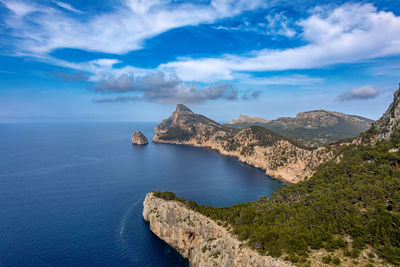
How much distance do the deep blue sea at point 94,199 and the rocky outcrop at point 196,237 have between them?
3.45 metres

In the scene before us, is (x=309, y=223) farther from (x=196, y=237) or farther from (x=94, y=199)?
(x=94, y=199)

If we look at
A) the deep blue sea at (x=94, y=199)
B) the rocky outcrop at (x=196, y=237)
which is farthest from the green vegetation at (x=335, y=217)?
the deep blue sea at (x=94, y=199)

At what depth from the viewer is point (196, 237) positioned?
183ft

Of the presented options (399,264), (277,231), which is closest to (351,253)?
(399,264)

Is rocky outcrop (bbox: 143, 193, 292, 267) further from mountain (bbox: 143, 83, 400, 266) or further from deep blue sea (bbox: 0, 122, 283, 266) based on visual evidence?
deep blue sea (bbox: 0, 122, 283, 266)

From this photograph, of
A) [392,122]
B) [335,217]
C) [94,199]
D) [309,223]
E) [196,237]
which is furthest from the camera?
[94,199]

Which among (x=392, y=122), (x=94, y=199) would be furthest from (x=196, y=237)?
(x=392, y=122)

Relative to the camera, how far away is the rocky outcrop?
132ft

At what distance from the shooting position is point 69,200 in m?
86.3

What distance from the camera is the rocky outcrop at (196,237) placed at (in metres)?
40.2

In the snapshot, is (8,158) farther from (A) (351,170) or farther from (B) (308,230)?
(A) (351,170)

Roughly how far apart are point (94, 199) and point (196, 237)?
55.3 metres

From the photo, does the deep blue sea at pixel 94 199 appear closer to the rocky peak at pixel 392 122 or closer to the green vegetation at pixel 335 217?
the green vegetation at pixel 335 217

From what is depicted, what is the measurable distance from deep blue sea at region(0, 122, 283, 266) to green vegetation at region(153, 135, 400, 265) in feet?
76.7
